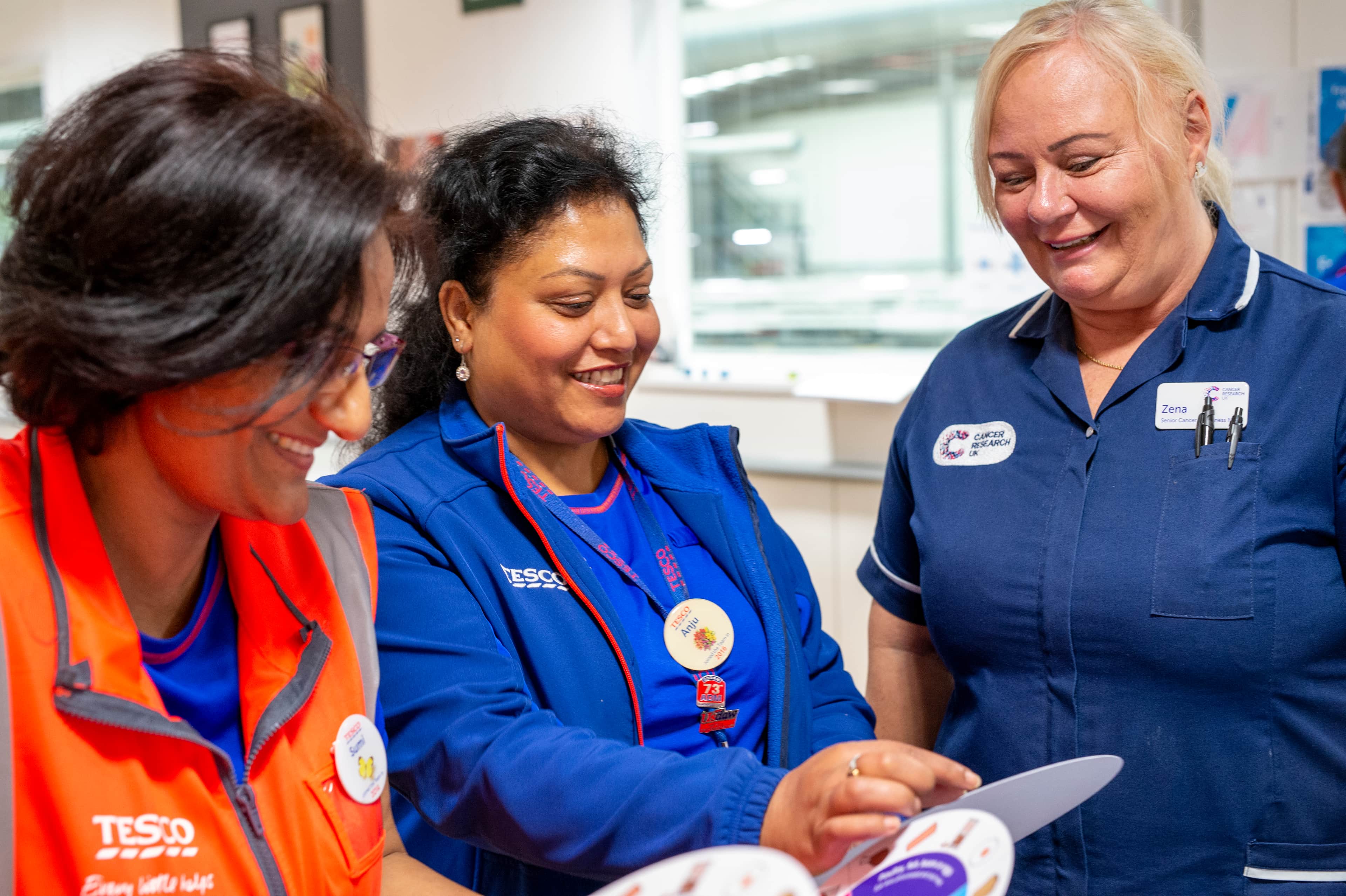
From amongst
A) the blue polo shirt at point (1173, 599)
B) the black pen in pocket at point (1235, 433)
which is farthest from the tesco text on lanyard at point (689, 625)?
the black pen in pocket at point (1235, 433)

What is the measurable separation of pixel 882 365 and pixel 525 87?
1597 mm

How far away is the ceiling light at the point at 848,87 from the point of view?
3.63m

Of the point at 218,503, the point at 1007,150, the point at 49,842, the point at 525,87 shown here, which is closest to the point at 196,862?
the point at 49,842

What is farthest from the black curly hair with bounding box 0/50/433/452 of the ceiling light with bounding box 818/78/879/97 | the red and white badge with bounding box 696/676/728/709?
the ceiling light with bounding box 818/78/879/97

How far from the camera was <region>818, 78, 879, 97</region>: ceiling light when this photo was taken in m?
3.63

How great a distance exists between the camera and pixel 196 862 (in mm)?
912

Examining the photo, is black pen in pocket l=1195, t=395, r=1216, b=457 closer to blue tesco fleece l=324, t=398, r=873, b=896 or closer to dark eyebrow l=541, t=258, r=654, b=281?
blue tesco fleece l=324, t=398, r=873, b=896

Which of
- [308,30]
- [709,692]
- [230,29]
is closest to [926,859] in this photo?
[709,692]

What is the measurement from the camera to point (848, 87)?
145 inches

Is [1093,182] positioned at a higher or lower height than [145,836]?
higher

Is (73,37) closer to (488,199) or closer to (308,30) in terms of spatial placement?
(308,30)

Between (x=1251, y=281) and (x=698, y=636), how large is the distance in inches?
34.4

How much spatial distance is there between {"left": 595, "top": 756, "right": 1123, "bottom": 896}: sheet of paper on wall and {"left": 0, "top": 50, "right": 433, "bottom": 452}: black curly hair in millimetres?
494

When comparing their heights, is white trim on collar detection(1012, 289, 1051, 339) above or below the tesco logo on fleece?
above
